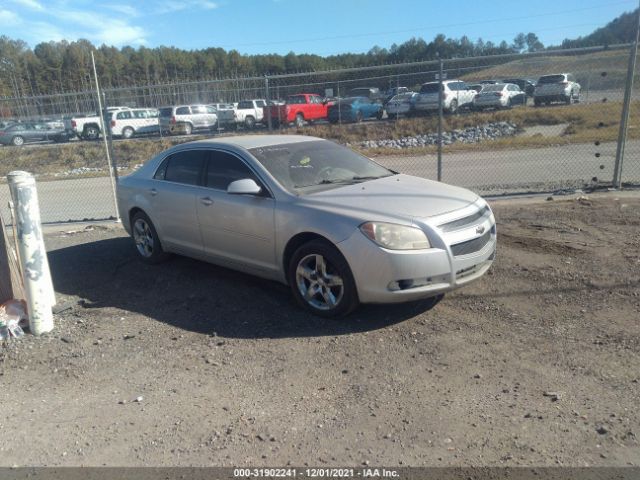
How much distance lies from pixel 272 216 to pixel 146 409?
6.82ft

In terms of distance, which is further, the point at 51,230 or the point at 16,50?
the point at 16,50

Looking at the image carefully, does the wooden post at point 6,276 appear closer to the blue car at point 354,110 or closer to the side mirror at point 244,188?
the side mirror at point 244,188

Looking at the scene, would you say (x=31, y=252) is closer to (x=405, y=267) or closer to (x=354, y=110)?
(x=405, y=267)

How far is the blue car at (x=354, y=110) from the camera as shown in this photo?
1725 centimetres

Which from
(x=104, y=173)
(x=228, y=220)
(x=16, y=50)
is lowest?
(x=104, y=173)

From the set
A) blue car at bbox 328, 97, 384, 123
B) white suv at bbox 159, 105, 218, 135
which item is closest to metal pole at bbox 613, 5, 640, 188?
blue car at bbox 328, 97, 384, 123

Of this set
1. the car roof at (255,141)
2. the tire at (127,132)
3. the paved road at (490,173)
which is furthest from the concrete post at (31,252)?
the tire at (127,132)

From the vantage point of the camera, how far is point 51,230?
9.20m

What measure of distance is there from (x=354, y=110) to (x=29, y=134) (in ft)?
37.7

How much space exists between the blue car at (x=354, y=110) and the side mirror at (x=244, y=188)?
1242 centimetres

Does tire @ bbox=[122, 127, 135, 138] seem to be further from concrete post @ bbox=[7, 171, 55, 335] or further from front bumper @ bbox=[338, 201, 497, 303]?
front bumper @ bbox=[338, 201, 497, 303]

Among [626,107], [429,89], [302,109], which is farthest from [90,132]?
[626,107]

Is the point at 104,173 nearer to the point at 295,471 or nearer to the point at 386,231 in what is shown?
the point at 386,231

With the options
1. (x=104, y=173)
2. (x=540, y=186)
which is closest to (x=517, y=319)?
(x=540, y=186)
